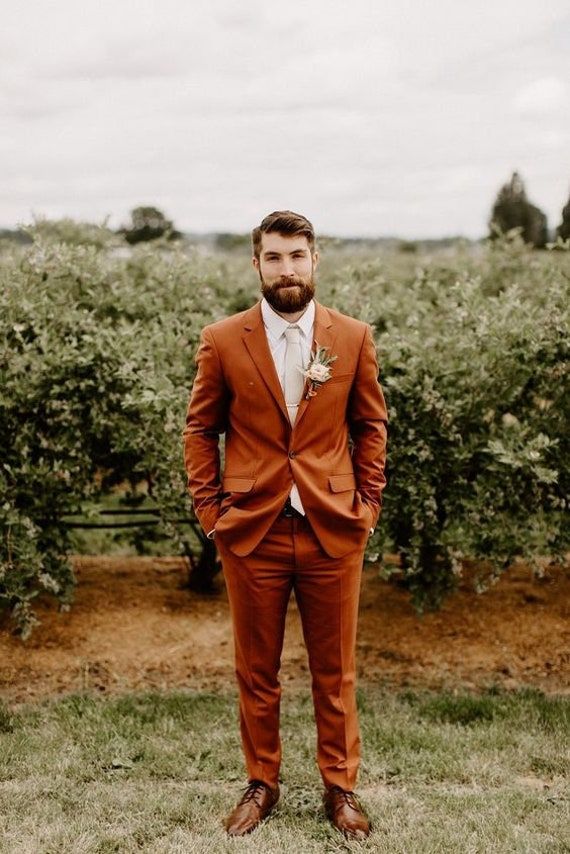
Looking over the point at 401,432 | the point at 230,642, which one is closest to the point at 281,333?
the point at 401,432

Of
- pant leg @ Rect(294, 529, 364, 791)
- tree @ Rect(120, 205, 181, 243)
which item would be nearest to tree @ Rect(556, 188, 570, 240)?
pant leg @ Rect(294, 529, 364, 791)

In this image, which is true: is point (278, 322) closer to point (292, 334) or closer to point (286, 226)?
point (292, 334)

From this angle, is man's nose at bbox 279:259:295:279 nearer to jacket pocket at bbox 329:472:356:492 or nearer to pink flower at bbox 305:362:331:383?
pink flower at bbox 305:362:331:383

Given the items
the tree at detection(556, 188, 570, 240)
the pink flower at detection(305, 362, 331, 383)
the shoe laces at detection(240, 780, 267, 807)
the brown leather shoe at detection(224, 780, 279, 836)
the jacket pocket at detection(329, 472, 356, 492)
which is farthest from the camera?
the tree at detection(556, 188, 570, 240)

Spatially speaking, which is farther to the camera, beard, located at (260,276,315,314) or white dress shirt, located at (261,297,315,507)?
white dress shirt, located at (261,297,315,507)

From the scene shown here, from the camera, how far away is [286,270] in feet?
12.4

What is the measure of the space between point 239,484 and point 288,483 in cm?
21

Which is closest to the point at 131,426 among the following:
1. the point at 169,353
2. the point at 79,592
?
the point at 169,353

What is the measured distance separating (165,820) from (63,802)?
53 cm

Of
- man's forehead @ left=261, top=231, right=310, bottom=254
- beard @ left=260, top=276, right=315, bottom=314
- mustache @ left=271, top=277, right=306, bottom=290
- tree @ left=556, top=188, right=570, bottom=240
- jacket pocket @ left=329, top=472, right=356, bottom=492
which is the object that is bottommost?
jacket pocket @ left=329, top=472, right=356, bottom=492

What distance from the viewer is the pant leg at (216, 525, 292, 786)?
388cm

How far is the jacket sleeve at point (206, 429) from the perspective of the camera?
3926 millimetres

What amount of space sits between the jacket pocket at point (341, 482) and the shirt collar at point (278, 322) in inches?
24.6

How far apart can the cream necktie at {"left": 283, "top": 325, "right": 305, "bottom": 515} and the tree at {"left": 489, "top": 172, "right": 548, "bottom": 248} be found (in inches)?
711
